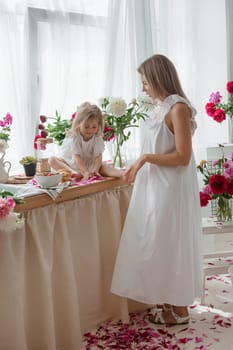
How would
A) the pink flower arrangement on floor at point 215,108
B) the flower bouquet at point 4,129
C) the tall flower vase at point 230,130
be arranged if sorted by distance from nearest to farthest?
1. the flower bouquet at point 4,129
2. the pink flower arrangement on floor at point 215,108
3. the tall flower vase at point 230,130

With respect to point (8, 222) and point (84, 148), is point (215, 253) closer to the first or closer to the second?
point (84, 148)

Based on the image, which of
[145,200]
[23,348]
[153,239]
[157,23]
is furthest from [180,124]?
[157,23]

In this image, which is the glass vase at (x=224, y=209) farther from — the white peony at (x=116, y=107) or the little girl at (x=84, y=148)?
the white peony at (x=116, y=107)

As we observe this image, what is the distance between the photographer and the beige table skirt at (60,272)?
1846 mm

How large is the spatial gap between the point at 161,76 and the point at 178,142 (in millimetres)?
319

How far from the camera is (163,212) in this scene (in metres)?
2.16

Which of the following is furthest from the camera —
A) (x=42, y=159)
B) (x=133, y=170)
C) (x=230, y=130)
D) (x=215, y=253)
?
(x=230, y=130)

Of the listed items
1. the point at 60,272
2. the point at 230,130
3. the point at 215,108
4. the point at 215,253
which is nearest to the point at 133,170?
the point at 60,272

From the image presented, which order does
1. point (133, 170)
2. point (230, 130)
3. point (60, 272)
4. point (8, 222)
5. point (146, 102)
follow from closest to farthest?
1. point (8, 222)
2. point (60, 272)
3. point (133, 170)
4. point (146, 102)
5. point (230, 130)

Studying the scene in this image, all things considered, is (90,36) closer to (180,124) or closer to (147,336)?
(180,124)

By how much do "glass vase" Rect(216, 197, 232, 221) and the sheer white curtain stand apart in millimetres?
866

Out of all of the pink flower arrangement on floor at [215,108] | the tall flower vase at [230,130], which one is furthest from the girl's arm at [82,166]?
the tall flower vase at [230,130]

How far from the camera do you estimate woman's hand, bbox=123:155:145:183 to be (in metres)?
2.13

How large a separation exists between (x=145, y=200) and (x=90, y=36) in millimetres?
1313
